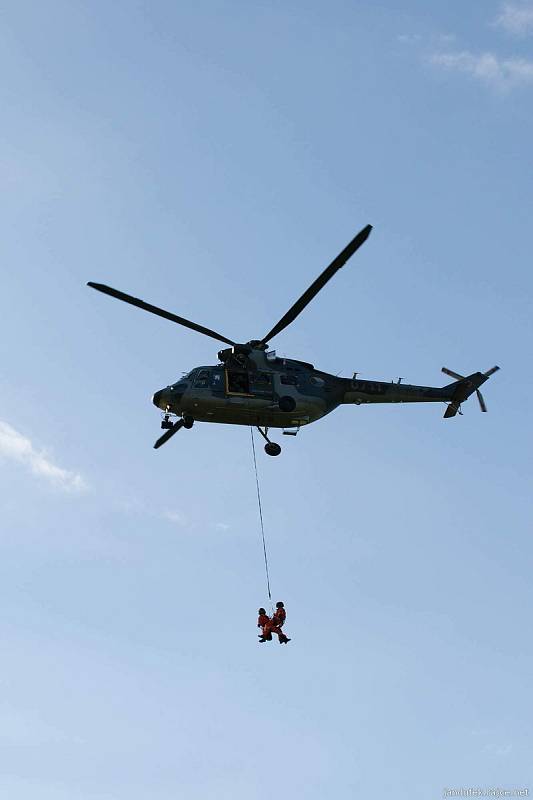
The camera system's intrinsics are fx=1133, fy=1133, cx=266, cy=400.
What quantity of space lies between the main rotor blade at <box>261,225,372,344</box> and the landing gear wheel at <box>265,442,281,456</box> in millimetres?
4379

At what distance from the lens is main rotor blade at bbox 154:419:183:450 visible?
47.2 m

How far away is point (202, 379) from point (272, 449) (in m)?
4.57

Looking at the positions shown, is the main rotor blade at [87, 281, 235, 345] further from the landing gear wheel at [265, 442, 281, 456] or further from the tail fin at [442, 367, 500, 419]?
the tail fin at [442, 367, 500, 419]

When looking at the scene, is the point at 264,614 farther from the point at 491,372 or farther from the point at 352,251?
the point at 491,372

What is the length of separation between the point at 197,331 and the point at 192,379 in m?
2.06

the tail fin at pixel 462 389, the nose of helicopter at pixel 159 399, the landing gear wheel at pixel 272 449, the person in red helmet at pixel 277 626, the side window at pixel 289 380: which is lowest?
the person in red helmet at pixel 277 626

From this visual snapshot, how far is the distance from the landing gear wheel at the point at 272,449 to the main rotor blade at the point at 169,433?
390 centimetres

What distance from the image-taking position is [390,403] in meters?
52.9

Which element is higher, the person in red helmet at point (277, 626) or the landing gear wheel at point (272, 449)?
the landing gear wheel at point (272, 449)

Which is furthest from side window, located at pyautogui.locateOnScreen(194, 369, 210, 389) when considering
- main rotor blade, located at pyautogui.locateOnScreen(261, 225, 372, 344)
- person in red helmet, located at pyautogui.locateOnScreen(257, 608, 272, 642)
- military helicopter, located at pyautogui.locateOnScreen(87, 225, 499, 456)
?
person in red helmet, located at pyautogui.locateOnScreen(257, 608, 272, 642)

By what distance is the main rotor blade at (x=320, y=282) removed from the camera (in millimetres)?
40562

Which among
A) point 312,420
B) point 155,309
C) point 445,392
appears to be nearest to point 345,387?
point 312,420

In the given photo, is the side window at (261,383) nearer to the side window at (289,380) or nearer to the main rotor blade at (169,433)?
the side window at (289,380)

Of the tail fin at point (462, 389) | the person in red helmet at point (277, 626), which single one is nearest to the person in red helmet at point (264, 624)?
the person in red helmet at point (277, 626)
